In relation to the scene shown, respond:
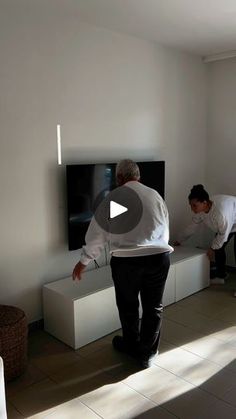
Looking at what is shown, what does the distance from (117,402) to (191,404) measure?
1.43ft

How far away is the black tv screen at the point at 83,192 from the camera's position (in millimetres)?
3047

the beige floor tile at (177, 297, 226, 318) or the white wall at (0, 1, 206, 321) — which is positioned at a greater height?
the white wall at (0, 1, 206, 321)

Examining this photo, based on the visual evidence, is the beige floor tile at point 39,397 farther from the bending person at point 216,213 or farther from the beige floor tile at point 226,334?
the bending person at point 216,213

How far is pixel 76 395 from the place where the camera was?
2.24 metres

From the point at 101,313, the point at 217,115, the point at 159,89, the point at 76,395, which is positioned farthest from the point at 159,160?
the point at 76,395

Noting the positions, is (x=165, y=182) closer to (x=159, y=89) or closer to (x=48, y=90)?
(x=159, y=89)

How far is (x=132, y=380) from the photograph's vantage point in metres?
2.37

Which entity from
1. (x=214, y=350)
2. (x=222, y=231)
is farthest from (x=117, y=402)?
(x=222, y=231)

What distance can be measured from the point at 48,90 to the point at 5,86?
1.21ft

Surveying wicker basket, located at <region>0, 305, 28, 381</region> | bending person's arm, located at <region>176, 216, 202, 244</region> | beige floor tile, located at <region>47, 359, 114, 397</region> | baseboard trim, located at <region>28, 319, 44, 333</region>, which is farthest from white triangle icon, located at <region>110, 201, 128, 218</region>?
bending person's arm, located at <region>176, 216, 202, 244</region>

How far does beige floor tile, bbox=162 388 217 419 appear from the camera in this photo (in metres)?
2.07

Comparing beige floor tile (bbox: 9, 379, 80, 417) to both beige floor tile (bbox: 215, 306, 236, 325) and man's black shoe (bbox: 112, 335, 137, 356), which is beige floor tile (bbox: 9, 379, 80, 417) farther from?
beige floor tile (bbox: 215, 306, 236, 325)

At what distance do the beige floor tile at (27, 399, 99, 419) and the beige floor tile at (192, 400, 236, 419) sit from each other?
603mm
